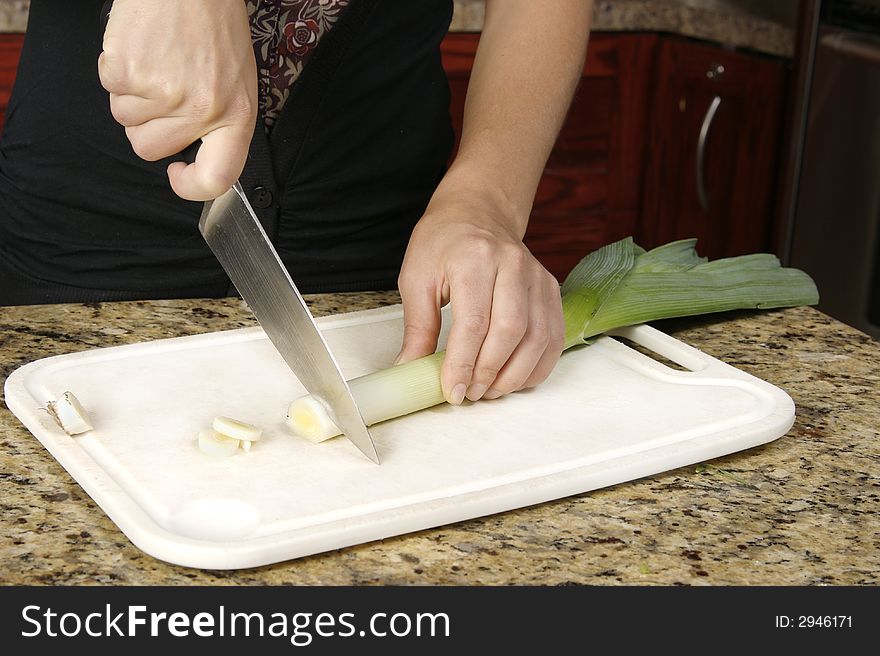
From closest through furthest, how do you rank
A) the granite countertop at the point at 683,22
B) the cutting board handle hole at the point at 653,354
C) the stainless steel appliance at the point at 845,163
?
the cutting board handle hole at the point at 653,354
the granite countertop at the point at 683,22
the stainless steel appliance at the point at 845,163

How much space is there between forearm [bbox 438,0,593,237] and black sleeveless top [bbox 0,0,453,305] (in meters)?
0.09

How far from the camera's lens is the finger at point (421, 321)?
1060 millimetres

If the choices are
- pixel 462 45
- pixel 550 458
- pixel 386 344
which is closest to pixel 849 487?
pixel 550 458

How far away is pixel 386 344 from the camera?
1.15m

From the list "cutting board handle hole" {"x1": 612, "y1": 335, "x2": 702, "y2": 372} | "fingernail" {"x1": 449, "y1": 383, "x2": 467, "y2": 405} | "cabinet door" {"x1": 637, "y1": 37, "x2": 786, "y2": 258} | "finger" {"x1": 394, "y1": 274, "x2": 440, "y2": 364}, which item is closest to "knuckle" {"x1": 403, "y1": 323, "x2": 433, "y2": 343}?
"finger" {"x1": 394, "y1": 274, "x2": 440, "y2": 364}

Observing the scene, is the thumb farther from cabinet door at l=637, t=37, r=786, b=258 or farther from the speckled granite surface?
cabinet door at l=637, t=37, r=786, b=258

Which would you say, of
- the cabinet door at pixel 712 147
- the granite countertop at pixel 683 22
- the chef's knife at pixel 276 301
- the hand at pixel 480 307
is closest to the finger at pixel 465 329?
the hand at pixel 480 307

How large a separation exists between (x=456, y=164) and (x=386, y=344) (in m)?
0.24

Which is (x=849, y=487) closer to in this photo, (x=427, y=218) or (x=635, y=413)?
(x=635, y=413)

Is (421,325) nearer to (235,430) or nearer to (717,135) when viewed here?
(235,430)

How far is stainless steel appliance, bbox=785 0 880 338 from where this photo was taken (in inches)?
94.0

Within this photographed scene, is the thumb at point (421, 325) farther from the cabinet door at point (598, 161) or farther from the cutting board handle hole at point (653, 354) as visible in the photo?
the cabinet door at point (598, 161)

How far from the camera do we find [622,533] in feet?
2.65

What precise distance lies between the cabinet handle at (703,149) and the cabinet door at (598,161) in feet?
0.45
